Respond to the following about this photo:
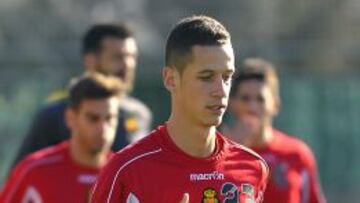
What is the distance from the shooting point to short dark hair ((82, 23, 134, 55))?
12.0 m

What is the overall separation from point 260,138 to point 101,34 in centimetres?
177

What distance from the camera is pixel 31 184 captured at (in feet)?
33.0

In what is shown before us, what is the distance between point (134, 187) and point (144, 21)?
48.2ft

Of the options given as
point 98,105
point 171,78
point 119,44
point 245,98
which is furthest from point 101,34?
point 171,78

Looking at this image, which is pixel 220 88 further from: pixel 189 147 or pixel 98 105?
pixel 98 105

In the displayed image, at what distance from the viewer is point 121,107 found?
449 inches

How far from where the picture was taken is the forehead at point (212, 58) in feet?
23.8

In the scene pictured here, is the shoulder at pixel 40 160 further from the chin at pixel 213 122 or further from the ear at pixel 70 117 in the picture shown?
the chin at pixel 213 122

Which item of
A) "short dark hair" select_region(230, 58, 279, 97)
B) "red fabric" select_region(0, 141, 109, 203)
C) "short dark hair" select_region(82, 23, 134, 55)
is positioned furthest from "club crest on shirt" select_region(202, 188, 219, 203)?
"short dark hair" select_region(82, 23, 134, 55)

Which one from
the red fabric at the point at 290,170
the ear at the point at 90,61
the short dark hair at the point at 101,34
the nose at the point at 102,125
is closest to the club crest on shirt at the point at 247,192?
the nose at the point at 102,125

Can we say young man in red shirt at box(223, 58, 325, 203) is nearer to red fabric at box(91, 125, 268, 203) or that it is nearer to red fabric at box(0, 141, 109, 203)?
red fabric at box(0, 141, 109, 203)

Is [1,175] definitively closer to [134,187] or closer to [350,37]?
[350,37]

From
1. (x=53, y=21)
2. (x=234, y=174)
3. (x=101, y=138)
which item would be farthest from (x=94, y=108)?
(x=53, y=21)

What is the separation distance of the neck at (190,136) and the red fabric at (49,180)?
2680 millimetres
